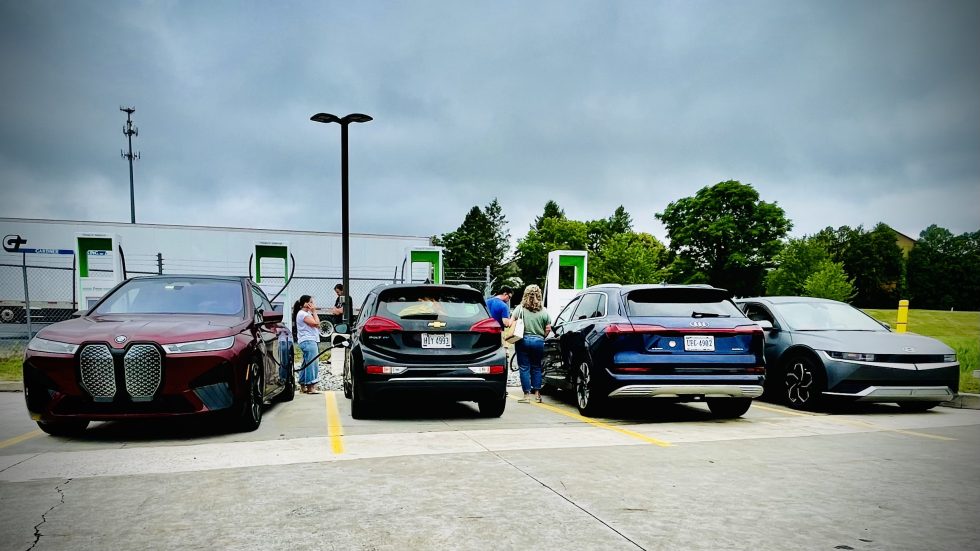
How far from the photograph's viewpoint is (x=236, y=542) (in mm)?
3479

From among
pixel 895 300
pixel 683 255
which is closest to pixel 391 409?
pixel 683 255

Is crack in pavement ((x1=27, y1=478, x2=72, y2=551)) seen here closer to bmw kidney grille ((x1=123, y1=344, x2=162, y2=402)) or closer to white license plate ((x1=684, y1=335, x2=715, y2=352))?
bmw kidney grille ((x1=123, y1=344, x2=162, y2=402))

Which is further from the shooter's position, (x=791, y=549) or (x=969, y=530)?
(x=969, y=530)

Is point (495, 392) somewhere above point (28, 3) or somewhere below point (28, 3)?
below

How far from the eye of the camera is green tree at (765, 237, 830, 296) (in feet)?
180

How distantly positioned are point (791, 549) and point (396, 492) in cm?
235

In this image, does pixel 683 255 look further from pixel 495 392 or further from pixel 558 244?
pixel 495 392

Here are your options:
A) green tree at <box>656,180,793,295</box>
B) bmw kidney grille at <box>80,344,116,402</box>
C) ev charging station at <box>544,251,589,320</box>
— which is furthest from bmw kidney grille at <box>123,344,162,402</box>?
green tree at <box>656,180,793,295</box>

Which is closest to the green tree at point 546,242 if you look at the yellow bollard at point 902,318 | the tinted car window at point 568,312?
the yellow bollard at point 902,318

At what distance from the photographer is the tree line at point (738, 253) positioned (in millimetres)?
54875

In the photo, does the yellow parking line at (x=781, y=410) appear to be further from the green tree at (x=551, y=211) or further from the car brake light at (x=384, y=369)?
the green tree at (x=551, y=211)

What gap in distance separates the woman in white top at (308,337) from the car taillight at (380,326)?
3.49m

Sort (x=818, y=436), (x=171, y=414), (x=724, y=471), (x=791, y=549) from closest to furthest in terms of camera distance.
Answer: (x=791, y=549) → (x=724, y=471) → (x=171, y=414) → (x=818, y=436)

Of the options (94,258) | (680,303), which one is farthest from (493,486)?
(94,258)
